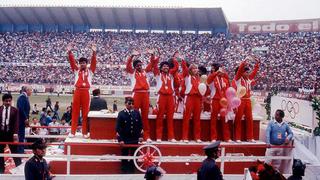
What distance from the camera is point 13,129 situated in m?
8.38

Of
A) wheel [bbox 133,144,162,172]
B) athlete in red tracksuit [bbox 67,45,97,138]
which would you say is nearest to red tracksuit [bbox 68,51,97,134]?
athlete in red tracksuit [bbox 67,45,97,138]

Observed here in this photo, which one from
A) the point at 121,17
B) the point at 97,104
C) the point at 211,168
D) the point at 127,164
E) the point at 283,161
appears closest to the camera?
the point at 211,168

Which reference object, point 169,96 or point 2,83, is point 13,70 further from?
point 169,96

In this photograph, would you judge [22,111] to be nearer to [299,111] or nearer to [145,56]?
[299,111]

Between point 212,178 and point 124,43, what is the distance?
1857 inches

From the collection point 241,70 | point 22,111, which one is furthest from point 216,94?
point 22,111

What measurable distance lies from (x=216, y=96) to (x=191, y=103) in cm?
62

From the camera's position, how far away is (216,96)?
31.4ft

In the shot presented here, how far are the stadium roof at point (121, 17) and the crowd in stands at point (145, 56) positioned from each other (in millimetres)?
1232

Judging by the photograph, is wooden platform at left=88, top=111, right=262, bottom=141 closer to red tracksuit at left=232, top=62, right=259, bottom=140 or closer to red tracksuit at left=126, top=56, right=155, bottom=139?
red tracksuit at left=232, top=62, right=259, bottom=140

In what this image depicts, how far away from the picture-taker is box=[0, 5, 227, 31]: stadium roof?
50000 mm

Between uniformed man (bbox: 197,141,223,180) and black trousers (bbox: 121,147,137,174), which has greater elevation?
uniformed man (bbox: 197,141,223,180)

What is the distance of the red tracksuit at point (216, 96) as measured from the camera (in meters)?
9.53

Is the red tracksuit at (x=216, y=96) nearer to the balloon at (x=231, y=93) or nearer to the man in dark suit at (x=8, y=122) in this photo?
the balloon at (x=231, y=93)
